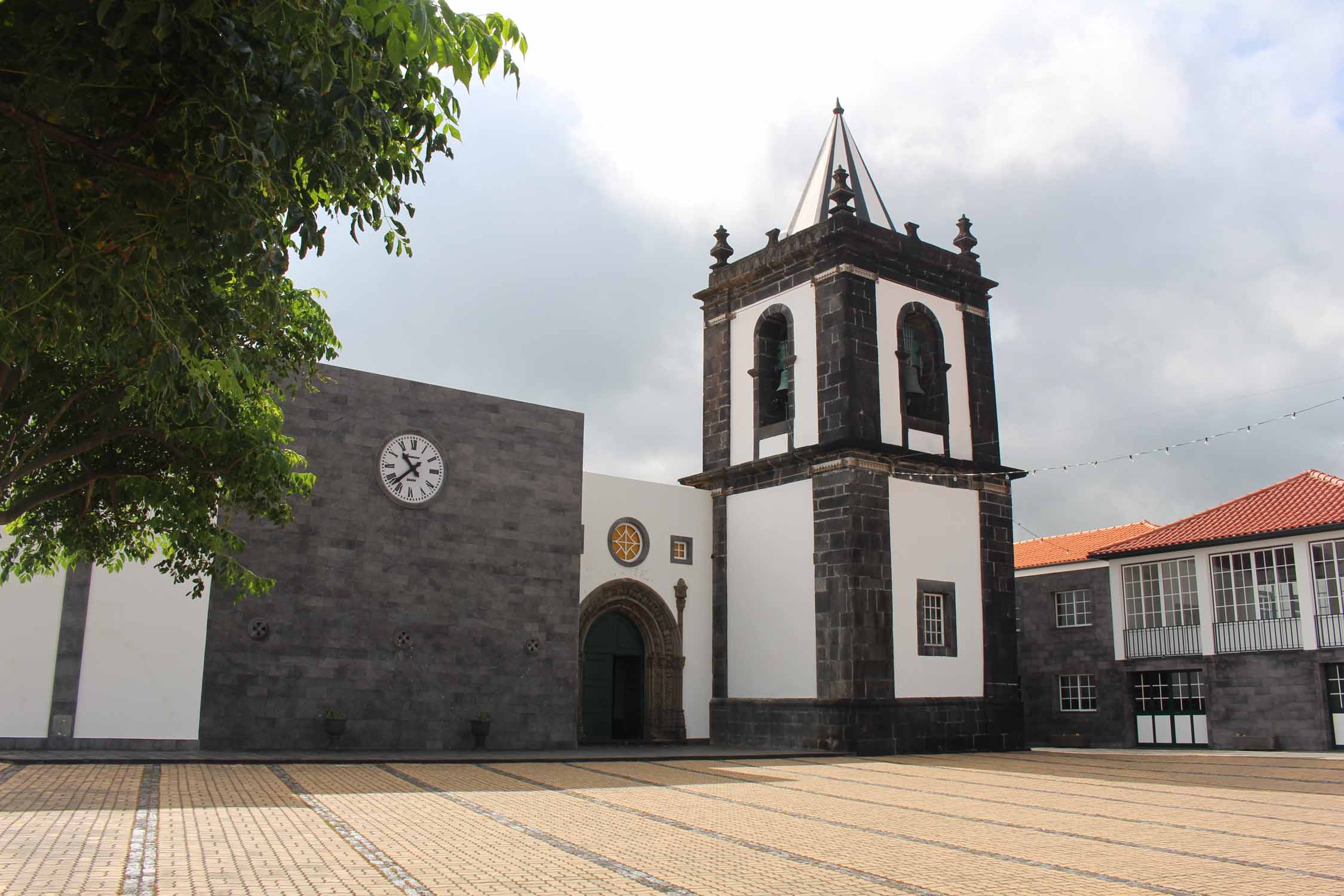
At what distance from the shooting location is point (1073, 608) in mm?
28531

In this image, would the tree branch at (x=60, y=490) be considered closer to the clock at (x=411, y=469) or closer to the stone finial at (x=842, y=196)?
the clock at (x=411, y=469)

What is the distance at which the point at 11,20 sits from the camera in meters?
3.66

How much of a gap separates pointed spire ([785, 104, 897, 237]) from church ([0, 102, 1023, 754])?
0.25 ft

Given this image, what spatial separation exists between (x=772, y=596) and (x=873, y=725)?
3208 mm

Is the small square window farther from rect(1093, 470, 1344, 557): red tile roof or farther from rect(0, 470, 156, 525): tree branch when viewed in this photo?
rect(0, 470, 156, 525): tree branch

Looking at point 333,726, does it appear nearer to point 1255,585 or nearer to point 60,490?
point 60,490

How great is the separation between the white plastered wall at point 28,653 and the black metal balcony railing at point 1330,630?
76.2 feet

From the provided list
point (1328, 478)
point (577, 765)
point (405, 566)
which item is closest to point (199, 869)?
Result: point (577, 765)

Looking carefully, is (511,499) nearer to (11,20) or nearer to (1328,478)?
(11,20)

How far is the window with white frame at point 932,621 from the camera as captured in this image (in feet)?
68.5

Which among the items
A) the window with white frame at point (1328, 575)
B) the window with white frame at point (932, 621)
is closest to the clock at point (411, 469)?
the window with white frame at point (932, 621)

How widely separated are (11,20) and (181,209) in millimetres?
784

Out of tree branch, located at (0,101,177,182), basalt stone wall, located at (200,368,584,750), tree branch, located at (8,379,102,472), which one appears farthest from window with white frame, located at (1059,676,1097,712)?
tree branch, located at (0,101,177,182)

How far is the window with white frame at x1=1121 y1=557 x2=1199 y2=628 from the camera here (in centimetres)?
2552
